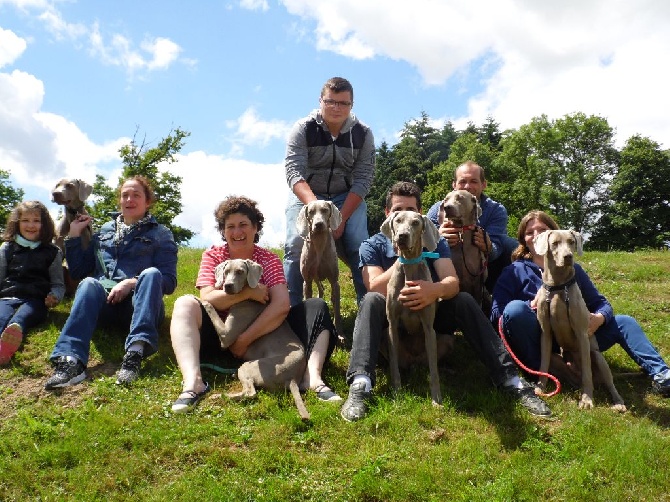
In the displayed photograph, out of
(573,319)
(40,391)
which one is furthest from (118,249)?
(573,319)

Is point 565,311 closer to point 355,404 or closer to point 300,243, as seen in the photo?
point 355,404

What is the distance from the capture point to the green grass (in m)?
3.33

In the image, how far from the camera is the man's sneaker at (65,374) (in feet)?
15.3

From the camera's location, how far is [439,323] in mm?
5133

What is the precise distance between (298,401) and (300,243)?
2339 mm

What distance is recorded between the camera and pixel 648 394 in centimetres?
485

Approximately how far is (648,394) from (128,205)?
5.46 metres

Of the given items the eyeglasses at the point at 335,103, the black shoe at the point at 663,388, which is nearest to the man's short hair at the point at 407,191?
the eyeglasses at the point at 335,103

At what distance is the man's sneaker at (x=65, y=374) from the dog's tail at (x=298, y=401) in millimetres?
1941

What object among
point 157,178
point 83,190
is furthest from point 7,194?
point 83,190

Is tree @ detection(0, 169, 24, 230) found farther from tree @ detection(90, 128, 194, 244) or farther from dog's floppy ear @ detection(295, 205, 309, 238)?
dog's floppy ear @ detection(295, 205, 309, 238)

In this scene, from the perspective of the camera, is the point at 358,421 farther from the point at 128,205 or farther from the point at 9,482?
the point at 128,205

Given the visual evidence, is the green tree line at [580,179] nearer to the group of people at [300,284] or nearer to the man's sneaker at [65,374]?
the group of people at [300,284]

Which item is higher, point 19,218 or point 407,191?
point 407,191
